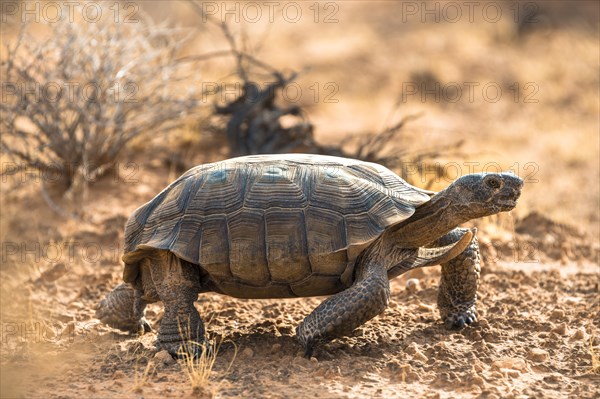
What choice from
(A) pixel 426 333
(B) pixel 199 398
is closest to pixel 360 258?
(A) pixel 426 333

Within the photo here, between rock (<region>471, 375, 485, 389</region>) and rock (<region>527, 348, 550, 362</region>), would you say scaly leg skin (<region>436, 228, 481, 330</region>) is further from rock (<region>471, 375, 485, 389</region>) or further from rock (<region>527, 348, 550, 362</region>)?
rock (<region>471, 375, 485, 389</region>)

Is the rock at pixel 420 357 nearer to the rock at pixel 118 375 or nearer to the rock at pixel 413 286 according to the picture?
the rock at pixel 413 286

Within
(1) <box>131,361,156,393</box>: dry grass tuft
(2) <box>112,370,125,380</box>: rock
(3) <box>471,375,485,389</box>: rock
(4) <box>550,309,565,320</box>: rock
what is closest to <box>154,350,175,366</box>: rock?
(1) <box>131,361,156,393</box>: dry grass tuft

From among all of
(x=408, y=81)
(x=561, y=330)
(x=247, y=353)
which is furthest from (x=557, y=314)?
(x=408, y=81)

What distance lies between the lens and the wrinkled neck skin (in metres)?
5.70

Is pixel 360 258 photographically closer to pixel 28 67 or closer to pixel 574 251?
pixel 574 251

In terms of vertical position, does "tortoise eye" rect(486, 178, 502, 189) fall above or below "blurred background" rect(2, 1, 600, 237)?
below

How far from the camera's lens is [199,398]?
195 inches

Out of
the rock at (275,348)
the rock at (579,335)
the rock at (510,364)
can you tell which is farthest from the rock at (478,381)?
the rock at (275,348)

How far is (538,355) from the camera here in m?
5.70

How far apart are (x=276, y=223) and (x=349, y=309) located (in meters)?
0.73

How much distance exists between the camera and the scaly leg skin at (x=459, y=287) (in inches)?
244

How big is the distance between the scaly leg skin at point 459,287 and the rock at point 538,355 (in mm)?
632

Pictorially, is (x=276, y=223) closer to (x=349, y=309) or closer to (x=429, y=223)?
(x=349, y=309)
